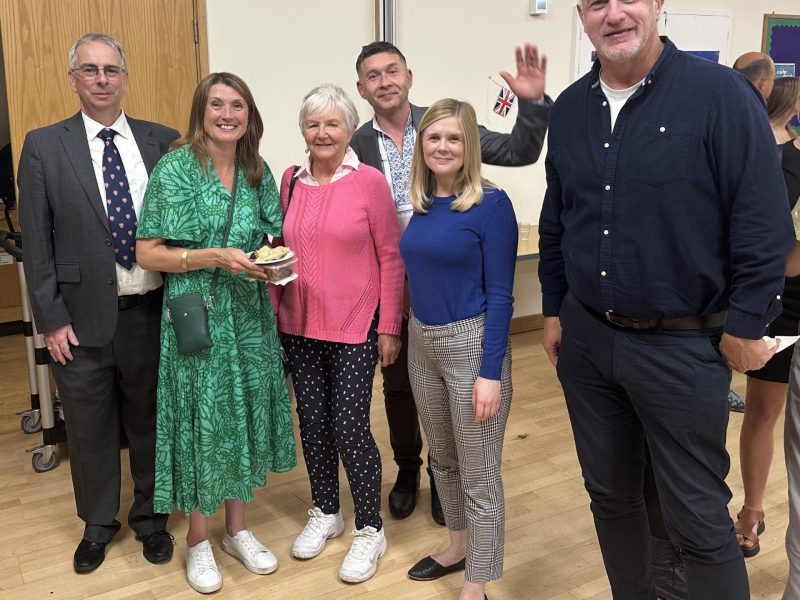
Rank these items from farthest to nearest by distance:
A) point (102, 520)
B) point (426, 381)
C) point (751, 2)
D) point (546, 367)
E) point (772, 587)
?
point (751, 2)
point (546, 367)
point (102, 520)
point (772, 587)
point (426, 381)

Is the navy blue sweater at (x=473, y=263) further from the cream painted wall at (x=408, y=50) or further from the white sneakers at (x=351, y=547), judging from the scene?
the cream painted wall at (x=408, y=50)

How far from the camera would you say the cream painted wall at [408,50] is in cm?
423

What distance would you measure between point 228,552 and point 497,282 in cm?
142

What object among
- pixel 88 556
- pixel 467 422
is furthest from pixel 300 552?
pixel 467 422

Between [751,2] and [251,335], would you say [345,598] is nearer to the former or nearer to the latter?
Result: [251,335]

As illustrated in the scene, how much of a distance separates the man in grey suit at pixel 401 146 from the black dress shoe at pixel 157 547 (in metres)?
0.84

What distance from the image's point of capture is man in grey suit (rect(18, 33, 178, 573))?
2.41 meters

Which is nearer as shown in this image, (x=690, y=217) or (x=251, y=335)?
(x=690, y=217)

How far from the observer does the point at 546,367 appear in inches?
188

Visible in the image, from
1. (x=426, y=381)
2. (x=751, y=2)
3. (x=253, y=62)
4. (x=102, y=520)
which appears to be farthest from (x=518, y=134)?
(x=751, y=2)

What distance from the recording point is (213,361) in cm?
237

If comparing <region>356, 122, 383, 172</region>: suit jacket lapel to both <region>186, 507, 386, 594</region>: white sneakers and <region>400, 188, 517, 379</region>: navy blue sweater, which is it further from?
<region>186, 507, 386, 594</region>: white sneakers

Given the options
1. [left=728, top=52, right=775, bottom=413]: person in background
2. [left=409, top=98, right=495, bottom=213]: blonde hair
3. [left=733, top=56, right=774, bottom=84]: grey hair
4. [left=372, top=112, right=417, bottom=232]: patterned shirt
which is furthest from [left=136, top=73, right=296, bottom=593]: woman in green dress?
[left=733, top=56, right=774, bottom=84]: grey hair

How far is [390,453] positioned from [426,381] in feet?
4.37
